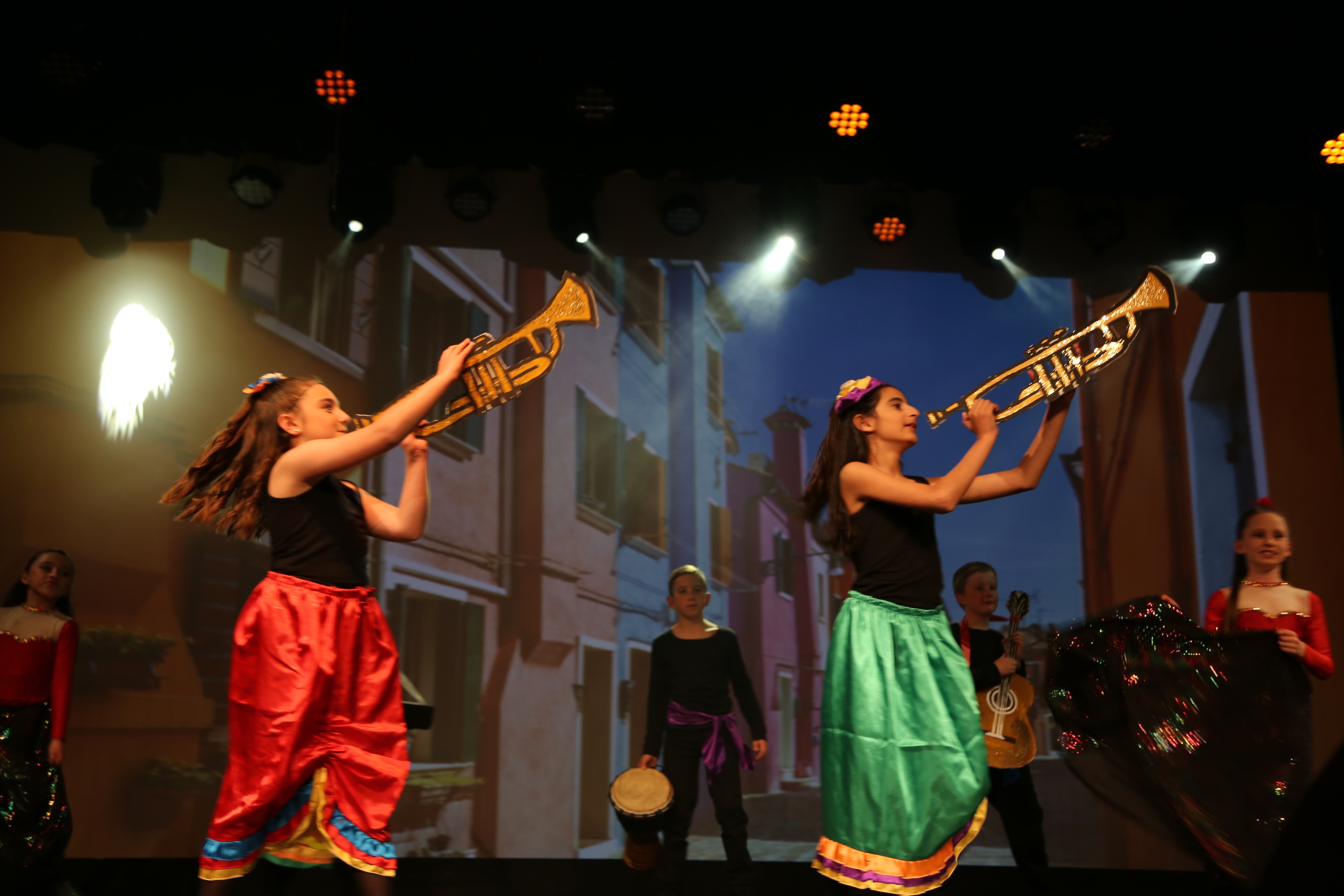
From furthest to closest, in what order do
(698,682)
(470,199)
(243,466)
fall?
(470,199) → (698,682) → (243,466)

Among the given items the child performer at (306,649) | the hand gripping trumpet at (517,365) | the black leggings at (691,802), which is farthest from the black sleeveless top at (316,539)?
the black leggings at (691,802)

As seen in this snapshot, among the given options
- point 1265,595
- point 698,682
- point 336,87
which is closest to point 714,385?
point 698,682

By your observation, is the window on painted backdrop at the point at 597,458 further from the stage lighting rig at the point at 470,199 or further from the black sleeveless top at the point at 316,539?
the black sleeveless top at the point at 316,539

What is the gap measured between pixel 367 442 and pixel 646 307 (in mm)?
3916

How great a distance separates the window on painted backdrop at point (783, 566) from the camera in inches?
243

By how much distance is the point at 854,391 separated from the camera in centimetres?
311

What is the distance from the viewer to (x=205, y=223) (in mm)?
5848

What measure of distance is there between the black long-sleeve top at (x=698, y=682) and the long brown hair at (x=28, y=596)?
275 cm

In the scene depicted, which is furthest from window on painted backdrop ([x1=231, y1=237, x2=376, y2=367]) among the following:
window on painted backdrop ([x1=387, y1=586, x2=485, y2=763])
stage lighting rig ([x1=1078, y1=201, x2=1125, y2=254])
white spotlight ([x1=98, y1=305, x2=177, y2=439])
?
stage lighting rig ([x1=1078, y1=201, x2=1125, y2=254])

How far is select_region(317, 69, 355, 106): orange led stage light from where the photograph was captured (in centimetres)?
502

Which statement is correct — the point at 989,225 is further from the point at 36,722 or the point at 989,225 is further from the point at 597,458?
the point at 36,722

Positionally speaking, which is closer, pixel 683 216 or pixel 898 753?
pixel 898 753

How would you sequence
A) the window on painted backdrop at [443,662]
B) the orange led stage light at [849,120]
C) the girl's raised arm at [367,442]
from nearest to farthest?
1. the girl's raised arm at [367,442]
2. the orange led stage light at [849,120]
3. the window on painted backdrop at [443,662]

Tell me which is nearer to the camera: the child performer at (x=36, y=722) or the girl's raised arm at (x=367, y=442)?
the girl's raised arm at (x=367, y=442)
